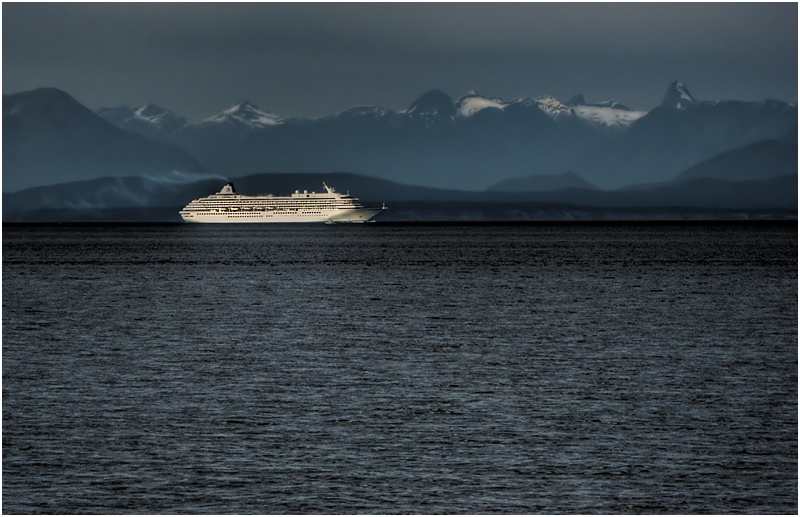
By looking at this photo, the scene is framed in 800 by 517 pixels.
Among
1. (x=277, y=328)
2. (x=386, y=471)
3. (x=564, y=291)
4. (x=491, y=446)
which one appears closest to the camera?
(x=386, y=471)

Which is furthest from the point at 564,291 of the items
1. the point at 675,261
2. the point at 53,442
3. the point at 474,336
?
the point at 53,442

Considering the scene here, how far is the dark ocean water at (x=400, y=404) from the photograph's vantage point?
61.8ft

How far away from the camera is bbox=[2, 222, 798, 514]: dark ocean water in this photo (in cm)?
1883

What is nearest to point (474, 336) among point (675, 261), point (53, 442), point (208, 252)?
point (53, 442)

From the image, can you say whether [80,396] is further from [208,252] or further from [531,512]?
[208,252]

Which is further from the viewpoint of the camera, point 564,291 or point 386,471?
point 564,291

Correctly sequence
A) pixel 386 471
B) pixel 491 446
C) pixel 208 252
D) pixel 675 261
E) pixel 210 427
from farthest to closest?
pixel 208 252
pixel 675 261
pixel 210 427
pixel 491 446
pixel 386 471

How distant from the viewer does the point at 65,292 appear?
198 ft

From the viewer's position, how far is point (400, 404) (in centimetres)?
2561

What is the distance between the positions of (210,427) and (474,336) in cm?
1697

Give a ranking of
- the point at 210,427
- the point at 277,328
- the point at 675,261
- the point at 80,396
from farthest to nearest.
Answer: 1. the point at 675,261
2. the point at 277,328
3. the point at 80,396
4. the point at 210,427

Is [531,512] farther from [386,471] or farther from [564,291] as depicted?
[564,291]

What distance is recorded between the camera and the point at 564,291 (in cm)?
5966

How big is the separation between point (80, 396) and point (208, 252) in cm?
8697
